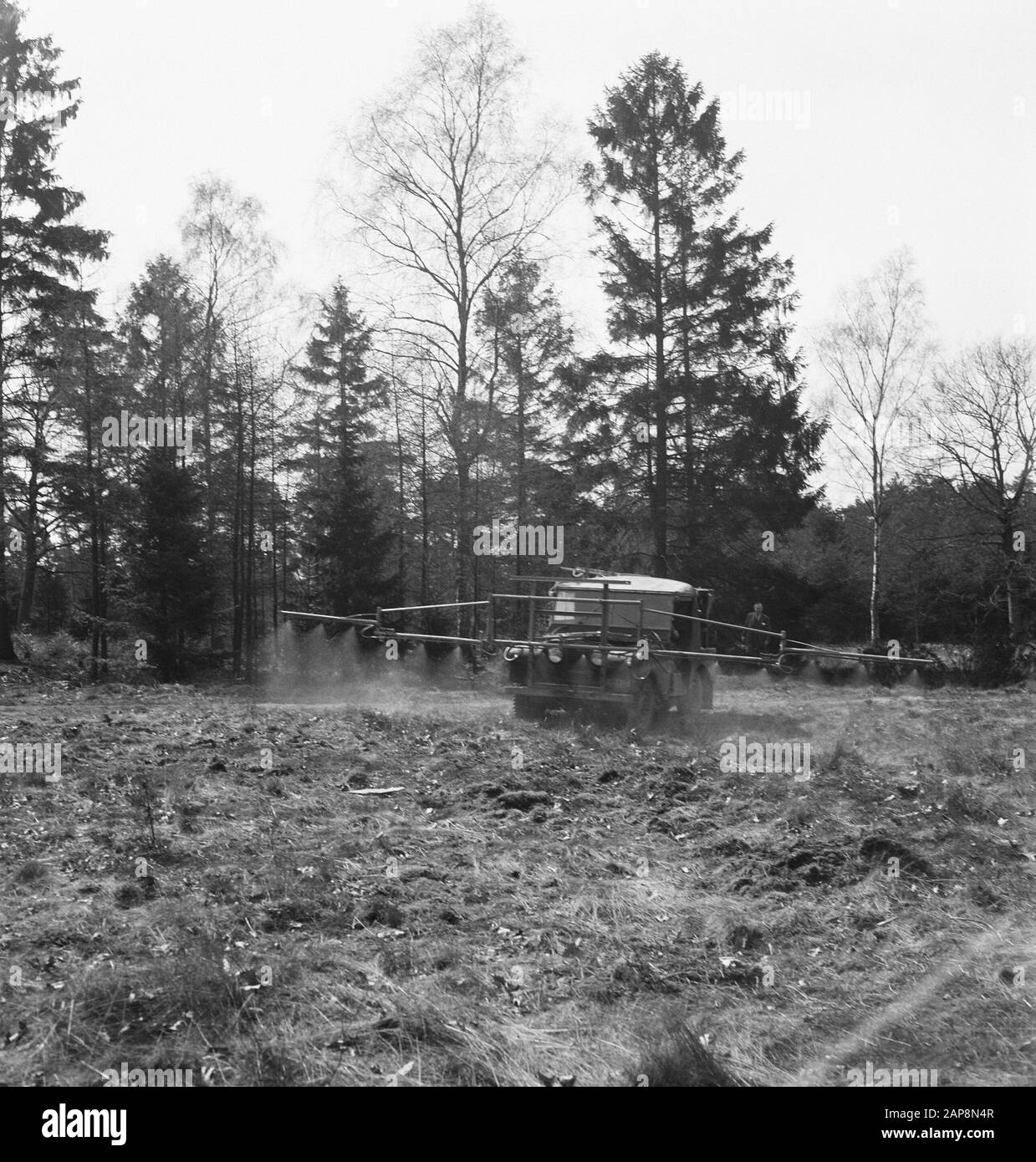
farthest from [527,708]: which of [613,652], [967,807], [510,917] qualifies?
[510,917]

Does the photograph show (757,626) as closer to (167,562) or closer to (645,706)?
(645,706)

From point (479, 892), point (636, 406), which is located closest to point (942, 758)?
point (479, 892)

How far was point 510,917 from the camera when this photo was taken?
595 centimetres

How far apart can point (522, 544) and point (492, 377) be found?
178 inches

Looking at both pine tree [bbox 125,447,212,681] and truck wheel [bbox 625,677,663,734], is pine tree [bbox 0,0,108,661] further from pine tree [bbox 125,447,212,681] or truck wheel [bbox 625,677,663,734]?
truck wheel [bbox 625,677,663,734]

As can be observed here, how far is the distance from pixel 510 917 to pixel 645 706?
7.79m

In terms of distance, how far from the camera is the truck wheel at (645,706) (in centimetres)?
1344

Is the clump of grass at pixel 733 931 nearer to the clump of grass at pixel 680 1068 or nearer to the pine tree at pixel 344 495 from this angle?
the clump of grass at pixel 680 1068

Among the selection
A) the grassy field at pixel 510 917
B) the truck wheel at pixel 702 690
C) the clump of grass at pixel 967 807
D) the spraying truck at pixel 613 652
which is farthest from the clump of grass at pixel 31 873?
the truck wheel at pixel 702 690

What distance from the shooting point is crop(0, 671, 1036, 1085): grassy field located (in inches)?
170
